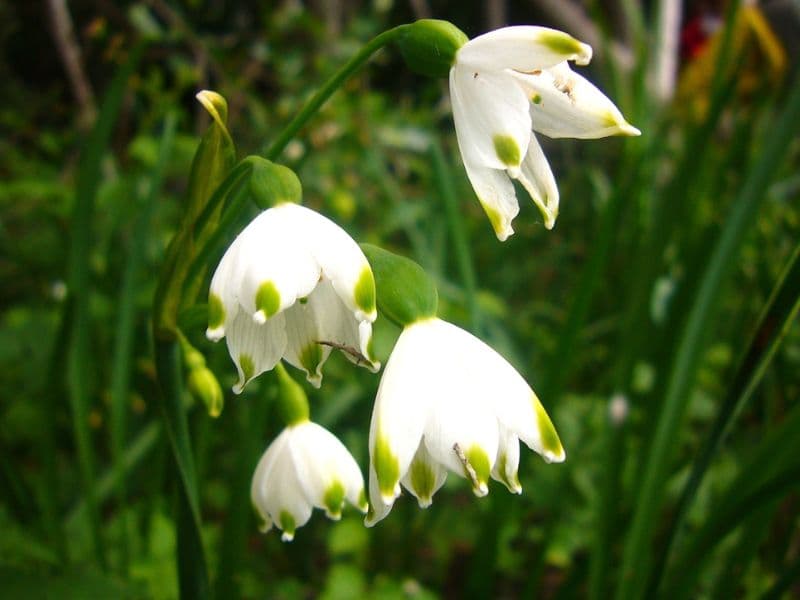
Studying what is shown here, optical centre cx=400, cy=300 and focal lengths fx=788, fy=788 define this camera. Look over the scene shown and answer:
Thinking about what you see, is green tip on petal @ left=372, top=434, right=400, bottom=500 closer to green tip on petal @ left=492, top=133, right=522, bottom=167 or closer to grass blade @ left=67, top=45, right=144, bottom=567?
green tip on petal @ left=492, top=133, right=522, bottom=167

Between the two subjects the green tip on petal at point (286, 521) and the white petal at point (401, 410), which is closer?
the white petal at point (401, 410)

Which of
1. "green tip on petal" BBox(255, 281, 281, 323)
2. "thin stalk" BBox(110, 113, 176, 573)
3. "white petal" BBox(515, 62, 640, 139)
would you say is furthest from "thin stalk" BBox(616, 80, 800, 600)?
"thin stalk" BBox(110, 113, 176, 573)

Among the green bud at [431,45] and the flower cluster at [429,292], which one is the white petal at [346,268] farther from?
the green bud at [431,45]

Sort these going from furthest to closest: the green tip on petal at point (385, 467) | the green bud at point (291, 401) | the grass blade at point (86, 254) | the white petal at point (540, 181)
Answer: the grass blade at point (86, 254) < the green bud at point (291, 401) < the white petal at point (540, 181) < the green tip on petal at point (385, 467)

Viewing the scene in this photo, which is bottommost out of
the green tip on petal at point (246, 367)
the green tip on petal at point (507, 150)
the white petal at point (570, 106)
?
the green tip on petal at point (246, 367)

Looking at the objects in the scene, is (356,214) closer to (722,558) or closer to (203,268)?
(722,558)

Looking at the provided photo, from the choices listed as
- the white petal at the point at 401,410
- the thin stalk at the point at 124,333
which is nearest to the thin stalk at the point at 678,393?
the white petal at the point at 401,410

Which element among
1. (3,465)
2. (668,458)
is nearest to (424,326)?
(668,458)
